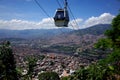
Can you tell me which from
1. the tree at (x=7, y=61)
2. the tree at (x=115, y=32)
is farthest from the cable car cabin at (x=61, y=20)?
the tree at (x=7, y=61)

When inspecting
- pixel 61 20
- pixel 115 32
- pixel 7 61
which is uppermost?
pixel 61 20

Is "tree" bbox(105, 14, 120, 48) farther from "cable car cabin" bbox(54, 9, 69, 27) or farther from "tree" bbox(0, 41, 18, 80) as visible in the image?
"tree" bbox(0, 41, 18, 80)

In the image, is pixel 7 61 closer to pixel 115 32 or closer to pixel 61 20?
pixel 61 20

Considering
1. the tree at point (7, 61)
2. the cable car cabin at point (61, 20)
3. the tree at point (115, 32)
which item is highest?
the cable car cabin at point (61, 20)

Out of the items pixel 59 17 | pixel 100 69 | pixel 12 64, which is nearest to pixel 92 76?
pixel 100 69

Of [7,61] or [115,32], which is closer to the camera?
[115,32]

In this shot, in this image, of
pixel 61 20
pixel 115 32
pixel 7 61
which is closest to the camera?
pixel 115 32

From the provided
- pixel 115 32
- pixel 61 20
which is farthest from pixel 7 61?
pixel 115 32

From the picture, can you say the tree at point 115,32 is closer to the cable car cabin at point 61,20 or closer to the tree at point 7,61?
the cable car cabin at point 61,20

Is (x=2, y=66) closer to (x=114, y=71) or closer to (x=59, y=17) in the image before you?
(x=59, y=17)

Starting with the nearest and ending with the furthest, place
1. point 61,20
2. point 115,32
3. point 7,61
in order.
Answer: point 115,32 → point 61,20 → point 7,61

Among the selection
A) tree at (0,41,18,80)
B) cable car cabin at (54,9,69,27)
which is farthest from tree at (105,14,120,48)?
tree at (0,41,18,80)
